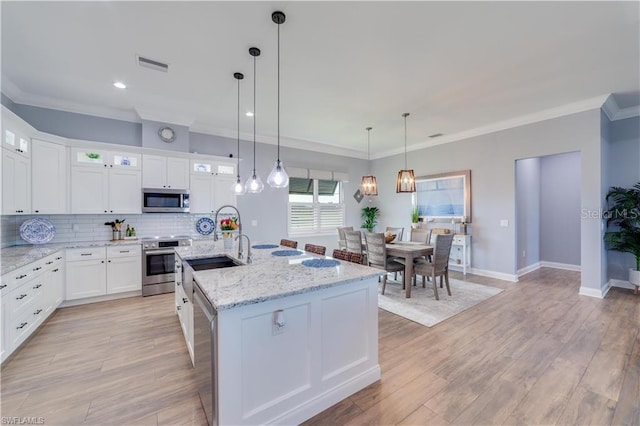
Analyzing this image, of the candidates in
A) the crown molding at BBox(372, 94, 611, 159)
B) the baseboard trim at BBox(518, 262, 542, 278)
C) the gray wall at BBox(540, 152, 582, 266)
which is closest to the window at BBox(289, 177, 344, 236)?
the crown molding at BBox(372, 94, 611, 159)

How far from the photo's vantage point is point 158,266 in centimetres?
431

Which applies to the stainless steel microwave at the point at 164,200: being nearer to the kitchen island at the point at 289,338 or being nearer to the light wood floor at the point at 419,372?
the light wood floor at the point at 419,372

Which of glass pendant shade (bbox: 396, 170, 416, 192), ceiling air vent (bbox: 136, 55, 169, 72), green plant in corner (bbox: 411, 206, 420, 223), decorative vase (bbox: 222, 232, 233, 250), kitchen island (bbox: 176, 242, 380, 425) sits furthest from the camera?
green plant in corner (bbox: 411, 206, 420, 223)

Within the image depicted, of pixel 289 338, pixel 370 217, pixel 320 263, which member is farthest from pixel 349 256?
pixel 370 217

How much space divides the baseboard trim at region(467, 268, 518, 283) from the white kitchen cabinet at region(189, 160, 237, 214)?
5181mm

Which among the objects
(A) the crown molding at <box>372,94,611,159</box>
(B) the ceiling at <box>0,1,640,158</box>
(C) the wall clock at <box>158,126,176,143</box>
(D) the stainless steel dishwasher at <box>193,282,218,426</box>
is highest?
(B) the ceiling at <box>0,1,640,158</box>

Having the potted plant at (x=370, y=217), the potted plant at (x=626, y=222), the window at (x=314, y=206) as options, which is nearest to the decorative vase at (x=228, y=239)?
the window at (x=314, y=206)

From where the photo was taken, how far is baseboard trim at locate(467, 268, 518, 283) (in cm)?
501

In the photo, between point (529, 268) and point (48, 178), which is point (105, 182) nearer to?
point (48, 178)

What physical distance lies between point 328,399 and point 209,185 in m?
4.24

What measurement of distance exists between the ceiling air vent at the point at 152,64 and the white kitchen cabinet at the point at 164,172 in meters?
1.85

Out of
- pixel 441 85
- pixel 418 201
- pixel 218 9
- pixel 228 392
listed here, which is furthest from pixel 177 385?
pixel 418 201

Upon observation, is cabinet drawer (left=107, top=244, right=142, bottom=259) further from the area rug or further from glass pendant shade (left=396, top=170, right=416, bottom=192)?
glass pendant shade (left=396, top=170, right=416, bottom=192)

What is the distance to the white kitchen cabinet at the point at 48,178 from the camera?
11.8 feet
